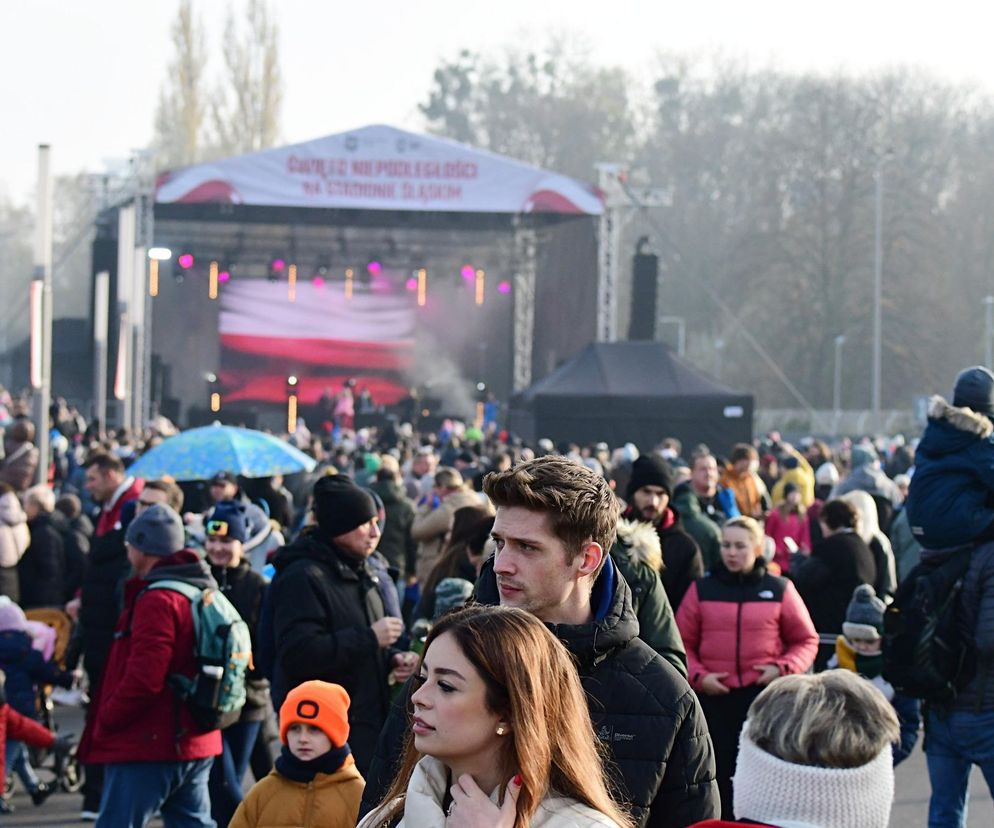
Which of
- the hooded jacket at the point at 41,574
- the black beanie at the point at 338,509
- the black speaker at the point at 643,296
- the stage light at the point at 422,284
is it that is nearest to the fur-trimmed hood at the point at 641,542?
the black beanie at the point at 338,509

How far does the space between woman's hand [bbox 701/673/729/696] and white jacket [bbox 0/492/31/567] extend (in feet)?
14.2

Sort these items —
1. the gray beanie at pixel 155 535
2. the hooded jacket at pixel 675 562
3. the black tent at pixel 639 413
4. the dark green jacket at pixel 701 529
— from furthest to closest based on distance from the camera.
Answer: the black tent at pixel 639 413, the dark green jacket at pixel 701 529, the hooded jacket at pixel 675 562, the gray beanie at pixel 155 535

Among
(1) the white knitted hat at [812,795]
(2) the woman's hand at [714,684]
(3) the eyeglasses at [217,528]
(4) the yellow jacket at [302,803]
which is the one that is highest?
(1) the white knitted hat at [812,795]

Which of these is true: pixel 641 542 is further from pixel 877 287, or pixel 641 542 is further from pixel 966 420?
pixel 877 287

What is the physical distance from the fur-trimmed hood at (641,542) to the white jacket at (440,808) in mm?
2428

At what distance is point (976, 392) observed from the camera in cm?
571

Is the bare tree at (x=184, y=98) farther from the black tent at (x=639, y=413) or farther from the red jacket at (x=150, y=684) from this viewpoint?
the red jacket at (x=150, y=684)

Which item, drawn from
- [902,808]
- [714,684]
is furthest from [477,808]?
[902,808]

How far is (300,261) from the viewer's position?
115 feet

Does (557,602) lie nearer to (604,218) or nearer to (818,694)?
(818,694)

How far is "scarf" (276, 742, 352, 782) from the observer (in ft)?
15.9

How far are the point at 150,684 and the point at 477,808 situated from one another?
11.4 feet

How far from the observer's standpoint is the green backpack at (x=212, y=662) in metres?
5.75

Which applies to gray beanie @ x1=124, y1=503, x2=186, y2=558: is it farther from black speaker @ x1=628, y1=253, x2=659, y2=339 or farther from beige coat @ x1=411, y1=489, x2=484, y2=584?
black speaker @ x1=628, y1=253, x2=659, y2=339
